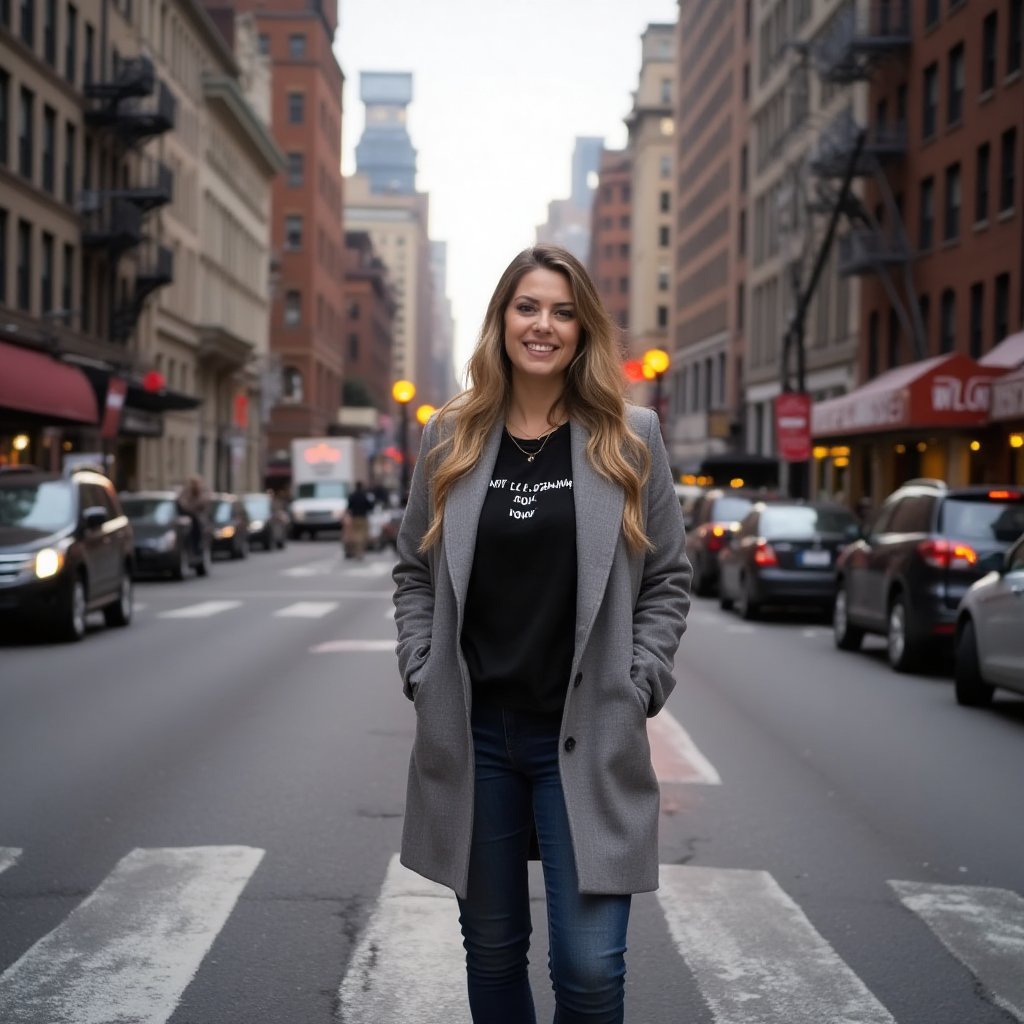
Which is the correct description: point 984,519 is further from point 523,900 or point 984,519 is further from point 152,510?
point 152,510

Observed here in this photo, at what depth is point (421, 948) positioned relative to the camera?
541cm

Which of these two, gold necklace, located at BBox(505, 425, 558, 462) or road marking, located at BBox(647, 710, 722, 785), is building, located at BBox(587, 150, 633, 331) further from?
gold necklace, located at BBox(505, 425, 558, 462)

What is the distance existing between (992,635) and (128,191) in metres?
38.1

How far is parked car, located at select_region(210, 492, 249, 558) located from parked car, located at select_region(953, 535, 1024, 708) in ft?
91.2

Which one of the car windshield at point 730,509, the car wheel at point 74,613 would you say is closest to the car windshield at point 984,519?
the car wheel at point 74,613

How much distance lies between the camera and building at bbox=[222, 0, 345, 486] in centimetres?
9688

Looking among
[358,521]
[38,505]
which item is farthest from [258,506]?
[38,505]

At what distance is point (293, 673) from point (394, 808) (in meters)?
6.19

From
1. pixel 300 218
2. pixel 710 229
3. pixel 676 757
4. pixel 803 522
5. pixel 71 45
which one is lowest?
pixel 676 757

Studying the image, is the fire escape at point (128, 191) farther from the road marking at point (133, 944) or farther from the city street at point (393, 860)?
the road marking at point (133, 944)

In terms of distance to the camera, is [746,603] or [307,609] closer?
[746,603]

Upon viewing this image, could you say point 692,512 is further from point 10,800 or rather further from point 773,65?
point 773,65

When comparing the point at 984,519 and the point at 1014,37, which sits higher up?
the point at 1014,37

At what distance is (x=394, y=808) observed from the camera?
795 cm
